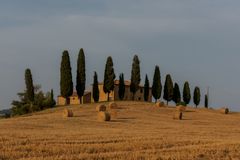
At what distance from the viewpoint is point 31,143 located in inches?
816

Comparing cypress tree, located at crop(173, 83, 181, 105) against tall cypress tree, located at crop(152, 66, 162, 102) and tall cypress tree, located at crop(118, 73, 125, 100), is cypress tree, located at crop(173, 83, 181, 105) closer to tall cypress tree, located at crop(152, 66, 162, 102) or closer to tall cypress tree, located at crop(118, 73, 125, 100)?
tall cypress tree, located at crop(152, 66, 162, 102)

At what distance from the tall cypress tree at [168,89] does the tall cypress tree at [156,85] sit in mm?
3015

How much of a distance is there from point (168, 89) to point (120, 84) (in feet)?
33.1

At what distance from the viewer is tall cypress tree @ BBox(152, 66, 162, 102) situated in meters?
86.4

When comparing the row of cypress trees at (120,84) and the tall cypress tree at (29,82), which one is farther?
the tall cypress tree at (29,82)

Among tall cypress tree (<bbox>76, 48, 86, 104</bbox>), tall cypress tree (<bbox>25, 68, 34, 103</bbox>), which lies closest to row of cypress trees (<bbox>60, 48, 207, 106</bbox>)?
tall cypress tree (<bbox>76, 48, 86, 104</bbox>)

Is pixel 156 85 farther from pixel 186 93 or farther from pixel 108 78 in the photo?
pixel 186 93

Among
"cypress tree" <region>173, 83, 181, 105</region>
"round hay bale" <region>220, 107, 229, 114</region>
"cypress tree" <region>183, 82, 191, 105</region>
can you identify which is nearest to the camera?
"round hay bale" <region>220, 107, 229, 114</region>

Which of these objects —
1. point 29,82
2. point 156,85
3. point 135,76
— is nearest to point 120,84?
point 135,76

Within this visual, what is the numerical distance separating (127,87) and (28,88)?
75.4 feet

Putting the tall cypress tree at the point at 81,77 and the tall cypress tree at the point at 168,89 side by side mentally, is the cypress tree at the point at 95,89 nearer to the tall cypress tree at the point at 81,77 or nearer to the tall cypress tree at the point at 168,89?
the tall cypress tree at the point at 81,77

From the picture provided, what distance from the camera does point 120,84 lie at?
8438 cm

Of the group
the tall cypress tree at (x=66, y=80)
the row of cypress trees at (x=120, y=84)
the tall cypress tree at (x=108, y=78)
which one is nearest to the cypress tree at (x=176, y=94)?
the row of cypress trees at (x=120, y=84)

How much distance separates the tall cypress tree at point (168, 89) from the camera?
293ft
